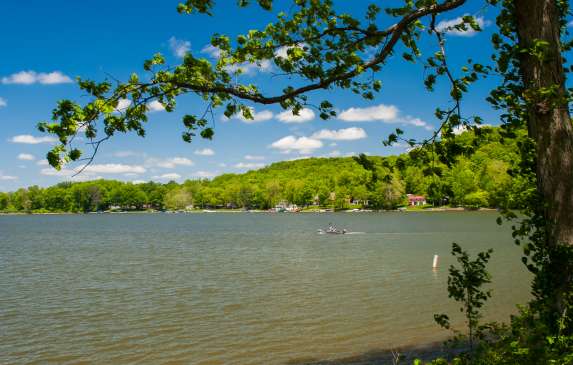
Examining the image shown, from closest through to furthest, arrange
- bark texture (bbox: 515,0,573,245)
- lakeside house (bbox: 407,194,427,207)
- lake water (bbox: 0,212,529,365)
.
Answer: bark texture (bbox: 515,0,573,245)
lake water (bbox: 0,212,529,365)
lakeside house (bbox: 407,194,427,207)

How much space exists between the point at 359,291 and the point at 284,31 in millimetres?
19434

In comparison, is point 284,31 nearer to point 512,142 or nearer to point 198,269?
point 512,142

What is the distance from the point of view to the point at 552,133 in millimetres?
5391

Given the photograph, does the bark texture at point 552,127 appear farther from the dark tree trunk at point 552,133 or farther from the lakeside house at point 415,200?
the lakeside house at point 415,200

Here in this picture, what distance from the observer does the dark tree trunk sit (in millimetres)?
5379

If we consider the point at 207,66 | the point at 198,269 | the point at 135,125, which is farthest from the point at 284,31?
the point at 198,269

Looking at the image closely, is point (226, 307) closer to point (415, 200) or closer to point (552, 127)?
point (552, 127)

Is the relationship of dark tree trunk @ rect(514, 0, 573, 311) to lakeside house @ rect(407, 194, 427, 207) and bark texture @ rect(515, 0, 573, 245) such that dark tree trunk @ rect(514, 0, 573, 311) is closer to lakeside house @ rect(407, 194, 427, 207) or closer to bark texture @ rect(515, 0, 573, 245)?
bark texture @ rect(515, 0, 573, 245)

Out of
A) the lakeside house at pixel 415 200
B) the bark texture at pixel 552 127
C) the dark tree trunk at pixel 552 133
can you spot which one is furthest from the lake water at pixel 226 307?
the lakeside house at pixel 415 200

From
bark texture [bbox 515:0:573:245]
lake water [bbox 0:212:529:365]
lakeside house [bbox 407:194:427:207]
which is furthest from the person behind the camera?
lakeside house [bbox 407:194:427:207]

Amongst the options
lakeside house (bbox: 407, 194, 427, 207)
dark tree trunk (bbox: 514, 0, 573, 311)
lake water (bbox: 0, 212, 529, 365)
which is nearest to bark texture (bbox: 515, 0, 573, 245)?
dark tree trunk (bbox: 514, 0, 573, 311)

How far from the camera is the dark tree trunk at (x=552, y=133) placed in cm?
538

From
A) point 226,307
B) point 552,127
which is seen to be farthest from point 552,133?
point 226,307

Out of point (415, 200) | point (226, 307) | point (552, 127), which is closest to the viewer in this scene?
point (552, 127)
